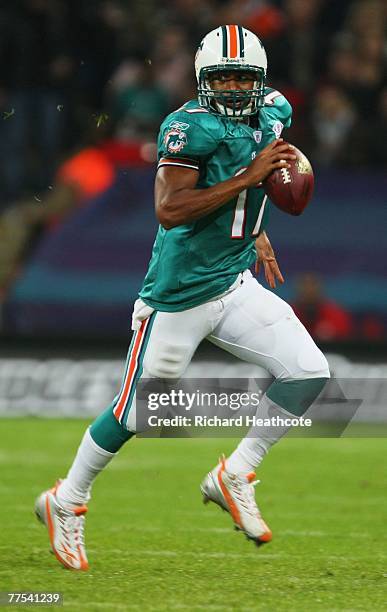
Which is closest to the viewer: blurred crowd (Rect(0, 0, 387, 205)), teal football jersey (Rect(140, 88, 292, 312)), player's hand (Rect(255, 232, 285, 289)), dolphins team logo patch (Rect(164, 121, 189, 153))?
dolphins team logo patch (Rect(164, 121, 189, 153))

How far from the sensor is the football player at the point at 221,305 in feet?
15.1

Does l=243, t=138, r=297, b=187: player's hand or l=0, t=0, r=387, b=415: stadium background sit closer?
l=243, t=138, r=297, b=187: player's hand

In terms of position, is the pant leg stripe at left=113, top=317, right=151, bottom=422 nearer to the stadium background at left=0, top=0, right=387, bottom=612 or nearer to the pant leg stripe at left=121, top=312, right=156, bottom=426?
the pant leg stripe at left=121, top=312, right=156, bottom=426

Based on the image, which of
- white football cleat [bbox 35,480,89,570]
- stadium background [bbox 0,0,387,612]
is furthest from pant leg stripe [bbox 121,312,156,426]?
stadium background [bbox 0,0,387,612]

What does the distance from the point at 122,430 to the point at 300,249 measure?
486 centimetres

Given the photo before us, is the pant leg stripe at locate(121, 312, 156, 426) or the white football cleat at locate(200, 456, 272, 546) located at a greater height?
the pant leg stripe at locate(121, 312, 156, 426)

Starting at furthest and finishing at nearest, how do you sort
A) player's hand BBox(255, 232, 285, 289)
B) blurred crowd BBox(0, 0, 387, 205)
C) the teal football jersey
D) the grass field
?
1. blurred crowd BBox(0, 0, 387, 205)
2. player's hand BBox(255, 232, 285, 289)
3. the teal football jersey
4. the grass field

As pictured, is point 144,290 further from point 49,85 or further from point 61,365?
point 49,85

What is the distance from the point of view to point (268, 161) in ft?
14.9

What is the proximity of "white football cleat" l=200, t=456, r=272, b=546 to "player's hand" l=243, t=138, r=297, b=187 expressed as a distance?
1031 millimetres

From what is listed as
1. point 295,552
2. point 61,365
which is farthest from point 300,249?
point 295,552

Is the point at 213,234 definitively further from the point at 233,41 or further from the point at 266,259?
the point at 233,41

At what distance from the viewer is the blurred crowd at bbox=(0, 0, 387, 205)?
991 cm

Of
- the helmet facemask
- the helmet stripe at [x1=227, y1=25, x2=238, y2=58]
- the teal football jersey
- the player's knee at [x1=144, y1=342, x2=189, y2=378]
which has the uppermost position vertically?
the helmet stripe at [x1=227, y1=25, x2=238, y2=58]
